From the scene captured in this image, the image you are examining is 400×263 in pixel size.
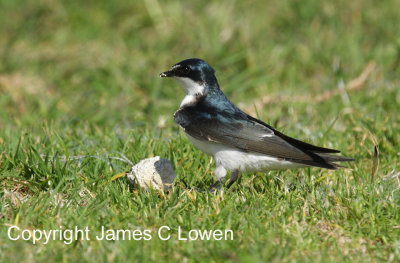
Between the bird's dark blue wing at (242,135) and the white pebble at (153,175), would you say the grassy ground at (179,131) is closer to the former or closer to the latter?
the white pebble at (153,175)

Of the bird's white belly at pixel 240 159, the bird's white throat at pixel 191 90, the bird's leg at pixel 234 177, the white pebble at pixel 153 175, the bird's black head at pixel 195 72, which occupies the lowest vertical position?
the white pebble at pixel 153 175

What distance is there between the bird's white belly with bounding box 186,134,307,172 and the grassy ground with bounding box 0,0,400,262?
16cm

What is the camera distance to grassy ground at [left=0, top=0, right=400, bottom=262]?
3.73m

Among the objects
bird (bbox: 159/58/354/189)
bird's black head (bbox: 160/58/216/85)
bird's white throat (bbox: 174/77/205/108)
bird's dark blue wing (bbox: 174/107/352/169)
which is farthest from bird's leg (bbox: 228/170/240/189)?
bird's black head (bbox: 160/58/216/85)

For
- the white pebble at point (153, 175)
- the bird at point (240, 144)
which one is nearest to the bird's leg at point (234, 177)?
the bird at point (240, 144)

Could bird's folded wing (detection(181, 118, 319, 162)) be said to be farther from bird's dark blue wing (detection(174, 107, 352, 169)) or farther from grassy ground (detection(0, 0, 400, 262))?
grassy ground (detection(0, 0, 400, 262))

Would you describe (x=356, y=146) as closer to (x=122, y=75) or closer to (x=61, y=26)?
(x=122, y=75)

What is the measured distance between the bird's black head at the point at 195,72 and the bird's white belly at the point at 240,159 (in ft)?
1.90

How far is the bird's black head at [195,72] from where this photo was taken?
4.96 m

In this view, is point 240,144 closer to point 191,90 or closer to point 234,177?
point 234,177

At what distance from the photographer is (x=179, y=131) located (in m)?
5.63

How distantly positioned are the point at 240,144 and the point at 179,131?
1.23 meters

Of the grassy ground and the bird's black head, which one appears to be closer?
the grassy ground

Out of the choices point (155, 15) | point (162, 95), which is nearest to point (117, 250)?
point (162, 95)
